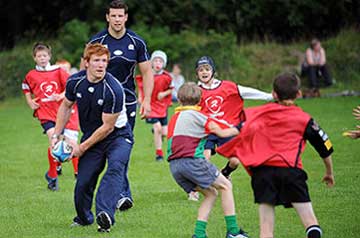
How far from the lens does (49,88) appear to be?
13.1m

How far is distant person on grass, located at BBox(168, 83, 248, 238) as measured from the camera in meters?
8.70

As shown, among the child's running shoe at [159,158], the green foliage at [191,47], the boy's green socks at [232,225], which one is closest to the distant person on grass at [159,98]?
the child's running shoe at [159,158]

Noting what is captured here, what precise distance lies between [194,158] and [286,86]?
4.48ft

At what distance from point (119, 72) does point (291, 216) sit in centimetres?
255

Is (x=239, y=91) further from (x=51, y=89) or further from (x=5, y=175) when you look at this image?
(x=5, y=175)

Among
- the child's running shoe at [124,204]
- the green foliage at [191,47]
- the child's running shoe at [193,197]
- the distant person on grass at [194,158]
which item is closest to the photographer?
the distant person on grass at [194,158]

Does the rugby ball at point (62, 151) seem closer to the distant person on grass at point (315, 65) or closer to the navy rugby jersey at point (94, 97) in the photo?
the navy rugby jersey at point (94, 97)

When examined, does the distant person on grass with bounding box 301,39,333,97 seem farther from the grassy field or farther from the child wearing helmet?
the child wearing helmet

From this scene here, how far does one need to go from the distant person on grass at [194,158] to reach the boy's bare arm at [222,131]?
140 millimetres

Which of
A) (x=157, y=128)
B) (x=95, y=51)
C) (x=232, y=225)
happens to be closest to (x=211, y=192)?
(x=232, y=225)

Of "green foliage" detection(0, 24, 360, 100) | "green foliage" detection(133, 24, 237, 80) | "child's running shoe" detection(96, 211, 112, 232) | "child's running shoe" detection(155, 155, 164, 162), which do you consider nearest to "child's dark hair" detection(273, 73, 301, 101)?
"child's running shoe" detection(96, 211, 112, 232)

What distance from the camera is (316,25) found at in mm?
33406

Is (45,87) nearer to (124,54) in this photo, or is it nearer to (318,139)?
(124,54)

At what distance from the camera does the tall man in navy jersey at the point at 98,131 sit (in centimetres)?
923
